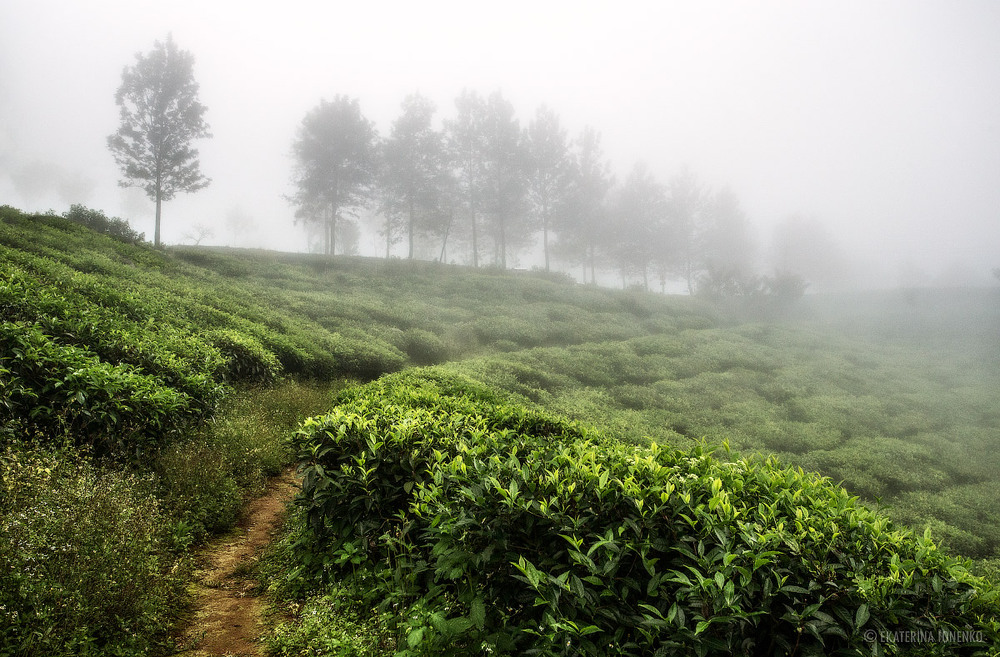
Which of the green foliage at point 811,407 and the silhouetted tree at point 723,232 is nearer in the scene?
the green foliage at point 811,407

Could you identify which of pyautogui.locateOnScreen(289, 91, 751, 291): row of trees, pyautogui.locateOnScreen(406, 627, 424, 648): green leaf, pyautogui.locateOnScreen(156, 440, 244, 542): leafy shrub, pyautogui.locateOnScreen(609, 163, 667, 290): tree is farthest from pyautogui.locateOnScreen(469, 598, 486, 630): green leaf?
pyautogui.locateOnScreen(609, 163, 667, 290): tree

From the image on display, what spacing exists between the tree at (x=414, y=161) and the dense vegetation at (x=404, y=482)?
97.5 feet

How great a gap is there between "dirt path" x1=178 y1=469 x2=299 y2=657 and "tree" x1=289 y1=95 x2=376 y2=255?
127 feet

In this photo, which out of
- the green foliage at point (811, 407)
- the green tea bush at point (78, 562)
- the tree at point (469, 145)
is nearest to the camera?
the green tea bush at point (78, 562)

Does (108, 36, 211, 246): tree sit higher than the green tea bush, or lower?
higher

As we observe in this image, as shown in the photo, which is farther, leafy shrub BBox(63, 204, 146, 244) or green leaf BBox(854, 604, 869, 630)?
leafy shrub BBox(63, 204, 146, 244)

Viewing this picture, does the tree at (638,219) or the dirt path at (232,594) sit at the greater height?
the tree at (638,219)

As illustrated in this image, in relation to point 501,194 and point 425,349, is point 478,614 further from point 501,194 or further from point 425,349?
point 501,194

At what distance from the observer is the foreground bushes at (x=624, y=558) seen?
2.31m

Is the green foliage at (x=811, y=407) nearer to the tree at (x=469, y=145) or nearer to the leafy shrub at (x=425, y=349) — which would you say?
the leafy shrub at (x=425, y=349)

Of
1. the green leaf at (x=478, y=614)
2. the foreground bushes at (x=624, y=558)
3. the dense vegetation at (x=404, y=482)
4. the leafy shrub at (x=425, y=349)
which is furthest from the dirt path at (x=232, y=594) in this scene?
the leafy shrub at (x=425, y=349)

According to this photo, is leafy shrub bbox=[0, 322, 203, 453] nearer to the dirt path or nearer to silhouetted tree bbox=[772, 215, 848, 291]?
the dirt path

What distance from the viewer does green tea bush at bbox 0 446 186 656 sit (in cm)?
285

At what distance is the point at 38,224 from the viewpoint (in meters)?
15.1
